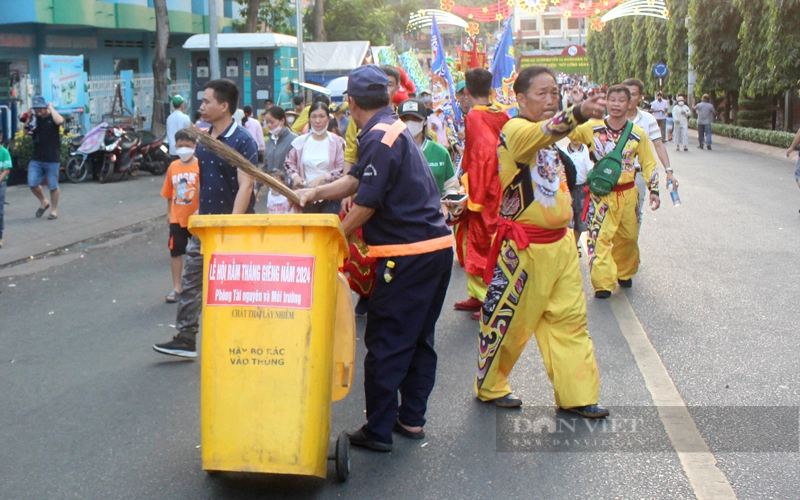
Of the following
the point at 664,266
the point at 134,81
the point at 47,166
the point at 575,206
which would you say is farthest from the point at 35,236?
the point at 134,81

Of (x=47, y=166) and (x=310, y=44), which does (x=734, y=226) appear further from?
(x=310, y=44)

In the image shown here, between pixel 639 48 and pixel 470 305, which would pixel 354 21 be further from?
pixel 470 305

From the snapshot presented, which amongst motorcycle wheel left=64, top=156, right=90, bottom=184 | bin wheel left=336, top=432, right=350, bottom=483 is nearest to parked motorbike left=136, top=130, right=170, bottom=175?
motorcycle wheel left=64, top=156, right=90, bottom=184

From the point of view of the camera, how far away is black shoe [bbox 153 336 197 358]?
241 inches

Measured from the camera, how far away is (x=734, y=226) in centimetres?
1169

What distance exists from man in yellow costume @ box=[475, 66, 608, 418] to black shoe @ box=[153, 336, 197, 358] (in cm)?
222

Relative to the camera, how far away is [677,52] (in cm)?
3825

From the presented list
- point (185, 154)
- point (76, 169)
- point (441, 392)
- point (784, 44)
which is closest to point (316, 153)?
point (185, 154)

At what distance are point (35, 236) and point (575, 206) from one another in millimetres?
6676

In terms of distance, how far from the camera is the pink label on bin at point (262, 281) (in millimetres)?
3863

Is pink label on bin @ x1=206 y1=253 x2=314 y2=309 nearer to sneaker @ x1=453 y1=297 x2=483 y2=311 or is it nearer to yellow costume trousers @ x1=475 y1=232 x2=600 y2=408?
yellow costume trousers @ x1=475 y1=232 x2=600 y2=408

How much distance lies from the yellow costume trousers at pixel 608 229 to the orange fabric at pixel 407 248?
3694 mm

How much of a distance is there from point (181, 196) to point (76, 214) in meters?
6.65

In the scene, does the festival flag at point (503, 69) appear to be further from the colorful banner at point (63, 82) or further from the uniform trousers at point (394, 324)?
the colorful banner at point (63, 82)
